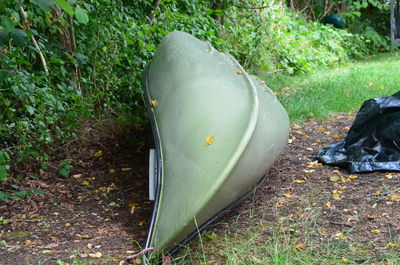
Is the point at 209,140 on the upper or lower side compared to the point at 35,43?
upper

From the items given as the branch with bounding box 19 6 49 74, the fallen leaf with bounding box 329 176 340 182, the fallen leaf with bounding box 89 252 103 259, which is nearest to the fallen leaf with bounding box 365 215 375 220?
the fallen leaf with bounding box 329 176 340 182

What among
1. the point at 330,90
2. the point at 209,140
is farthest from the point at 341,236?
the point at 330,90

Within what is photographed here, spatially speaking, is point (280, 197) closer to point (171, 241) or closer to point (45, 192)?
point (171, 241)

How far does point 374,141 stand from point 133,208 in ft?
5.86

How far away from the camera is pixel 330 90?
21.7 feet

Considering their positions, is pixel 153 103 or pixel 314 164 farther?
pixel 314 164

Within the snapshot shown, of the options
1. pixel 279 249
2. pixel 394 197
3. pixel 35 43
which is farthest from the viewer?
pixel 35 43

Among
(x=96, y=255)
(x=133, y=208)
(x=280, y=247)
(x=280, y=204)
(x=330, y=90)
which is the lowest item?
(x=330, y=90)

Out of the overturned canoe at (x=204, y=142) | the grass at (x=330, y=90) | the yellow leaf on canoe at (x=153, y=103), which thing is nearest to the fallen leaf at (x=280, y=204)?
the overturned canoe at (x=204, y=142)

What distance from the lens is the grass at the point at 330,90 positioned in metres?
5.48

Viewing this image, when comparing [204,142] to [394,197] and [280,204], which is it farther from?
[394,197]

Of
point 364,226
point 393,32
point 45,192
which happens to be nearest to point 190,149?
point 364,226

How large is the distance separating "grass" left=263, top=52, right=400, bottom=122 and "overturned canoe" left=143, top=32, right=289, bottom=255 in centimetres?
194

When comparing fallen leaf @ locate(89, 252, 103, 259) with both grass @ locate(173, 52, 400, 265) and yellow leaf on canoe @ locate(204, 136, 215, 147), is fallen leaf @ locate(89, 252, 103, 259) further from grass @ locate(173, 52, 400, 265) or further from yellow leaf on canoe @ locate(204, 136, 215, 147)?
yellow leaf on canoe @ locate(204, 136, 215, 147)
